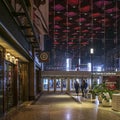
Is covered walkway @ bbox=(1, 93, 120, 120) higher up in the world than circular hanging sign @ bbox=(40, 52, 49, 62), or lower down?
lower down

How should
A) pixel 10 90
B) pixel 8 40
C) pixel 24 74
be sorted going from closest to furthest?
pixel 8 40
pixel 10 90
pixel 24 74

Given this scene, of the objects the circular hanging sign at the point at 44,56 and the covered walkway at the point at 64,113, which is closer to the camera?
the covered walkway at the point at 64,113

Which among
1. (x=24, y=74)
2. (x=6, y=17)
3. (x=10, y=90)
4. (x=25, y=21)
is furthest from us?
(x=24, y=74)

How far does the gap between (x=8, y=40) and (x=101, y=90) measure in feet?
41.8

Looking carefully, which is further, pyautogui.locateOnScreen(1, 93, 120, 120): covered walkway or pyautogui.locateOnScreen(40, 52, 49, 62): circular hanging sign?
pyautogui.locateOnScreen(40, 52, 49, 62): circular hanging sign

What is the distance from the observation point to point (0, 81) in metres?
15.7

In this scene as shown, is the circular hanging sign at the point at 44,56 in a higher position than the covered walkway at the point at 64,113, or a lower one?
higher

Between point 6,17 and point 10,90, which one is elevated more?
point 6,17

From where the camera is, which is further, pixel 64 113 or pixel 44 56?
pixel 44 56

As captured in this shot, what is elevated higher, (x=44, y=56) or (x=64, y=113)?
(x=44, y=56)

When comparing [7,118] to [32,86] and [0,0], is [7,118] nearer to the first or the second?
[0,0]

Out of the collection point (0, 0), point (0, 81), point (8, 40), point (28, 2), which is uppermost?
point (28, 2)

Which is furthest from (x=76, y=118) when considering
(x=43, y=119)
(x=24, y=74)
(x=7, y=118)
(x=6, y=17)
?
(x=24, y=74)

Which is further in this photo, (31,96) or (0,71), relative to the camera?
(31,96)
